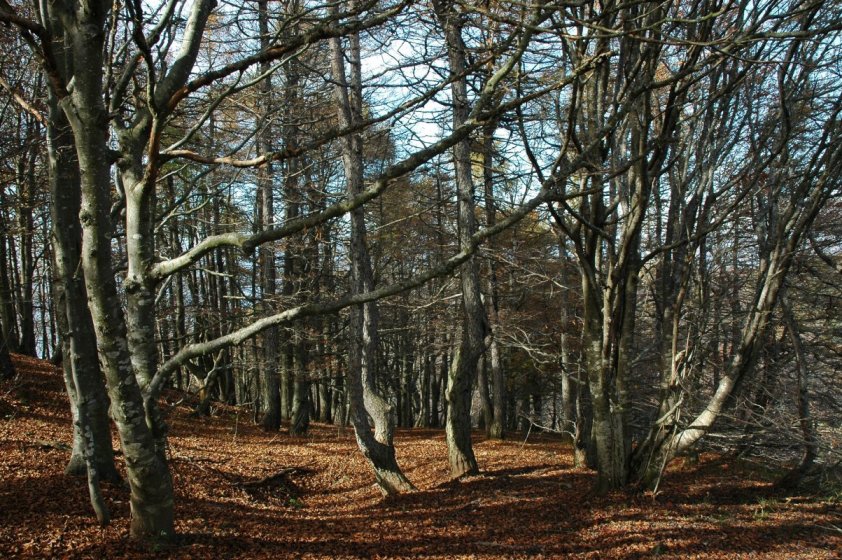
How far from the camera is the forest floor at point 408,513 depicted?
4.88 meters

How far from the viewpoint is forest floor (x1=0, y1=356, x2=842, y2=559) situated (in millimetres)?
4879

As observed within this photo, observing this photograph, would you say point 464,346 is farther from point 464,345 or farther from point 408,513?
point 408,513

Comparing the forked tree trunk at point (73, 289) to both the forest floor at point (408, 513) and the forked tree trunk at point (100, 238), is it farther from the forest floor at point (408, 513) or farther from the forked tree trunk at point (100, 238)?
the forked tree trunk at point (100, 238)

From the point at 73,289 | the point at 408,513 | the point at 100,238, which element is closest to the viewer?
the point at 100,238

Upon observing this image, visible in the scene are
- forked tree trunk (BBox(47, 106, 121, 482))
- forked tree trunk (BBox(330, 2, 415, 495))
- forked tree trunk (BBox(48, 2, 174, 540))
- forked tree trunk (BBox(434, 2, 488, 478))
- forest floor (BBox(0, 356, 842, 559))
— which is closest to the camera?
forked tree trunk (BBox(48, 2, 174, 540))

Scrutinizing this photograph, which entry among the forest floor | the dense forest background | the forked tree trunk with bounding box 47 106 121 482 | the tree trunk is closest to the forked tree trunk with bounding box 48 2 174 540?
the dense forest background

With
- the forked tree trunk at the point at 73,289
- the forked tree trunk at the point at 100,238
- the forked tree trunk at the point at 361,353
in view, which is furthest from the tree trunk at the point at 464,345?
the forked tree trunk at the point at 100,238

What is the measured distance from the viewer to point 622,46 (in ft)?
21.9

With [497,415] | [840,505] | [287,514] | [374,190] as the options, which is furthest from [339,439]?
[374,190]

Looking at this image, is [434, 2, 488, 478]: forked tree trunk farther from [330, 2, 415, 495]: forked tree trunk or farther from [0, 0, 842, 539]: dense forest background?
[330, 2, 415, 495]: forked tree trunk

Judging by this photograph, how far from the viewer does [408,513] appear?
6.88 m

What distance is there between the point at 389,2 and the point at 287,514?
6.36 m

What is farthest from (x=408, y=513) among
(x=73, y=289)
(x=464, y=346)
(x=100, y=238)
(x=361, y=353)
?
(x=100, y=238)

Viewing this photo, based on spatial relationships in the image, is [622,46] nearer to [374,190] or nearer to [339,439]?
[374,190]
